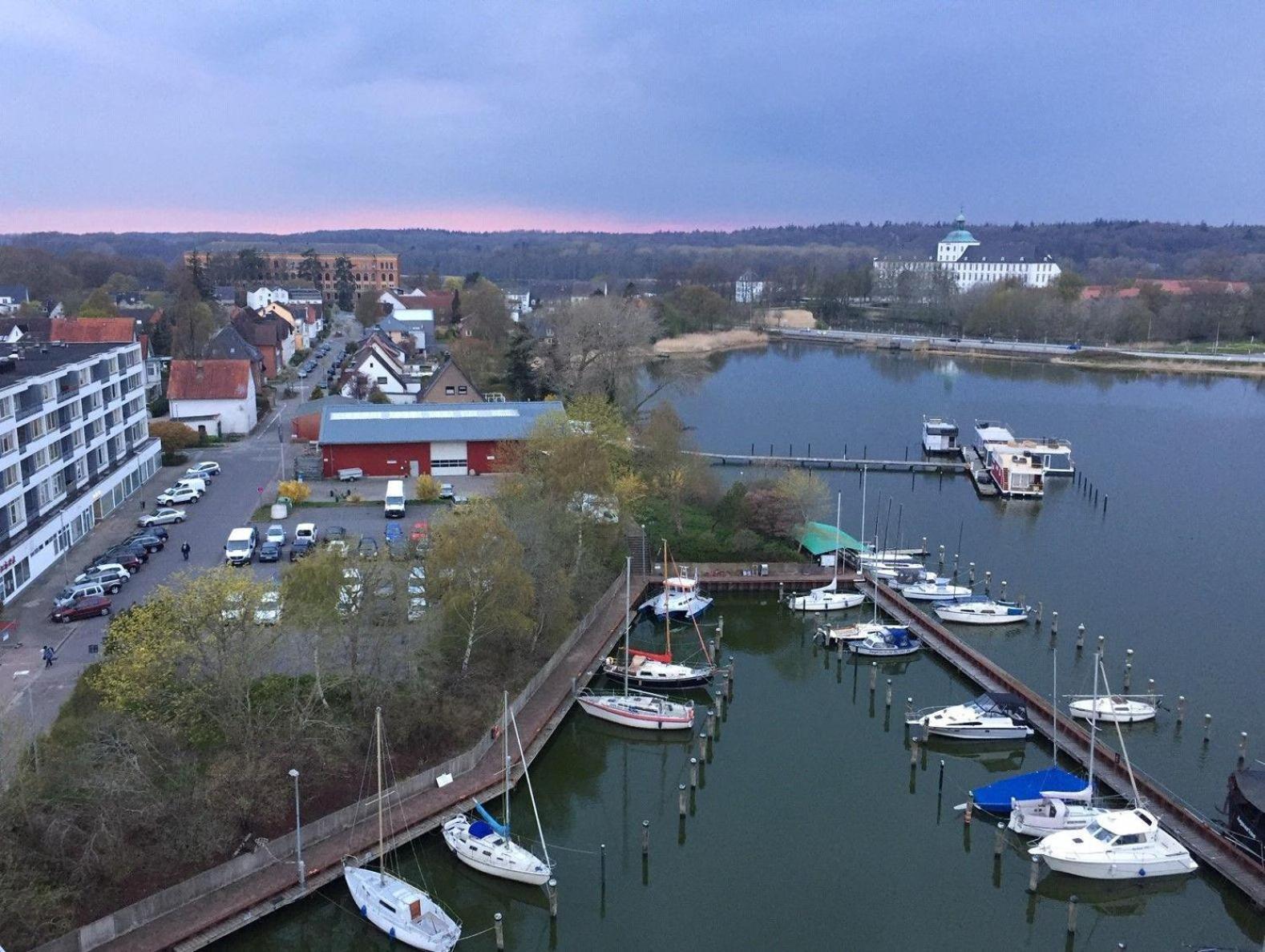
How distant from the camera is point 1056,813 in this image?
14.1 metres

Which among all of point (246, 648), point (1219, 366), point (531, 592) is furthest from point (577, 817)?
point (1219, 366)

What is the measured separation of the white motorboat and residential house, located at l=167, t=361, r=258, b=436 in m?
19.6

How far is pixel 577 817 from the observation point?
590 inches

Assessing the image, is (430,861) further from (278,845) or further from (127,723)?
(127,723)

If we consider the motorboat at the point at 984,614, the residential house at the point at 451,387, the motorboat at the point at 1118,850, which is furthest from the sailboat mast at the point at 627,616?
the residential house at the point at 451,387

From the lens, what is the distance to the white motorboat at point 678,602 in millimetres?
21688

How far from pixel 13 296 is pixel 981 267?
292ft

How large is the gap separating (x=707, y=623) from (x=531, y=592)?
6344mm

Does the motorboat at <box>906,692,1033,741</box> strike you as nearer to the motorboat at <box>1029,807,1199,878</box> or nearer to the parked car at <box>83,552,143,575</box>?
the motorboat at <box>1029,807,1199,878</box>

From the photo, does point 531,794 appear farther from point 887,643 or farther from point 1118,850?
point 887,643

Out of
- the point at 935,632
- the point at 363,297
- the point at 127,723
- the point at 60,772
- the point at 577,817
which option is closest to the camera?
the point at 60,772

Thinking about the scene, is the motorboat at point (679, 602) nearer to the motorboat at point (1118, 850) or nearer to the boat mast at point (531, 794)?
the boat mast at point (531, 794)

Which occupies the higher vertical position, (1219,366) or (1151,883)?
(1219,366)

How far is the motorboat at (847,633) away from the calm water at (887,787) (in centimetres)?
46
